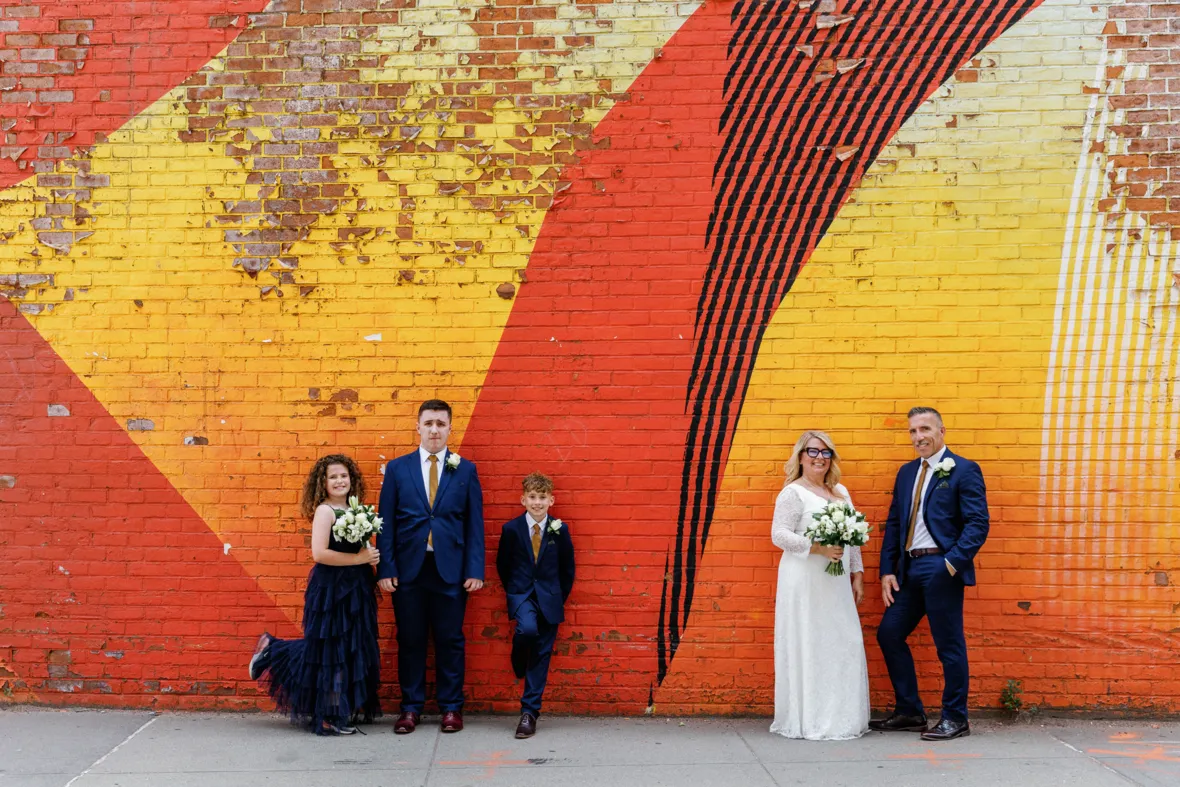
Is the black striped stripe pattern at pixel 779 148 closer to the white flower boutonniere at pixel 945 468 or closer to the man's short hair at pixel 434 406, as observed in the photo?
the white flower boutonniere at pixel 945 468

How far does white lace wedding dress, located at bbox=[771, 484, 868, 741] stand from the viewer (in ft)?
19.7

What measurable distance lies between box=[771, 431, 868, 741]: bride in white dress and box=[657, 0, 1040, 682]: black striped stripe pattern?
0.59 meters

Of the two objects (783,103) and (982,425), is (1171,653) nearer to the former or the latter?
(982,425)

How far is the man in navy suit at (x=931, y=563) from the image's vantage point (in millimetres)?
5988

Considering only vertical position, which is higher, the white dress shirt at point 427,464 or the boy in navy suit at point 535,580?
the white dress shirt at point 427,464

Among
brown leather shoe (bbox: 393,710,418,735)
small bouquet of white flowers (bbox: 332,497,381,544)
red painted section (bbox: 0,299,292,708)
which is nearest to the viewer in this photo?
small bouquet of white flowers (bbox: 332,497,381,544)

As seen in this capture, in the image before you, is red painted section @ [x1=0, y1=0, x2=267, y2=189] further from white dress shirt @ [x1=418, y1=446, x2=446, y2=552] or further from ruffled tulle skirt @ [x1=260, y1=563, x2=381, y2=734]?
ruffled tulle skirt @ [x1=260, y1=563, x2=381, y2=734]

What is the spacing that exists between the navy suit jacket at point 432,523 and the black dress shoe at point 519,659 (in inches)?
20.1

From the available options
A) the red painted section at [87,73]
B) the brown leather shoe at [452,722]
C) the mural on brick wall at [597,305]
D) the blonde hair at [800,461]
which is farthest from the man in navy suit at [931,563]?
the red painted section at [87,73]

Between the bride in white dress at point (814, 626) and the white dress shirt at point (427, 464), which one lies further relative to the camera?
the white dress shirt at point (427, 464)

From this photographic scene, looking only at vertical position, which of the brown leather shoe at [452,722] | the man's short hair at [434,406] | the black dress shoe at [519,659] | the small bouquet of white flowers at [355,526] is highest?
the man's short hair at [434,406]

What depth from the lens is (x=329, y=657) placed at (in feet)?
20.0

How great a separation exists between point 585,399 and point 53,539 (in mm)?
3673

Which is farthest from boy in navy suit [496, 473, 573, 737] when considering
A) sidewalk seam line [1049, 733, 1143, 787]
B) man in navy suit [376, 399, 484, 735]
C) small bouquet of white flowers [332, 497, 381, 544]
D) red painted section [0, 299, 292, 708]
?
sidewalk seam line [1049, 733, 1143, 787]
